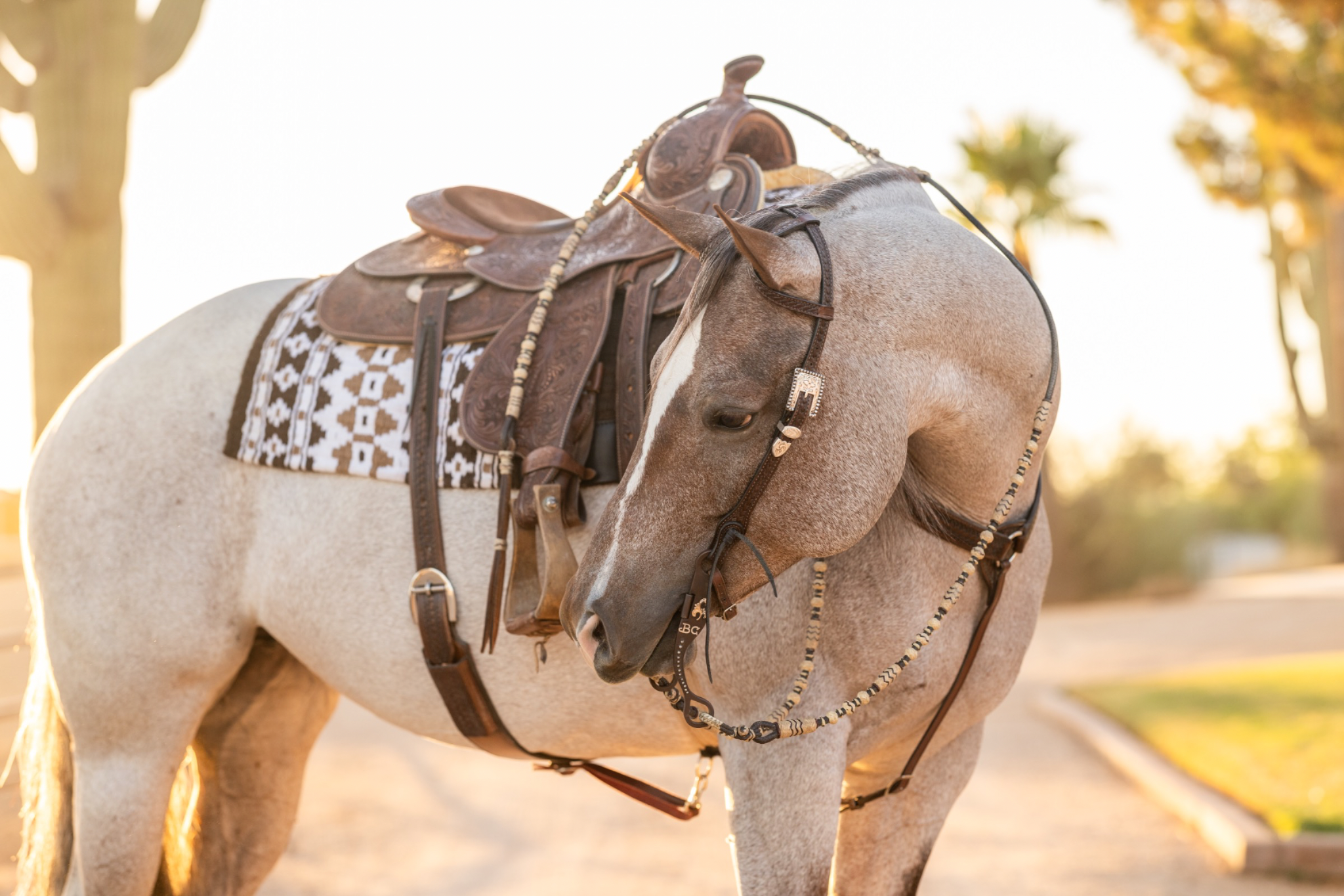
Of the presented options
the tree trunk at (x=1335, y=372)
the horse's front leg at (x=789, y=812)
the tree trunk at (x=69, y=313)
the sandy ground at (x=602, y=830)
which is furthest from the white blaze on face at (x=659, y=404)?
the tree trunk at (x=1335, y=372)

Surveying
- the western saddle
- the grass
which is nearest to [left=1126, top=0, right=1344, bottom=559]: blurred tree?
the grass

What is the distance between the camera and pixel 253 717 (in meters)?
2.80

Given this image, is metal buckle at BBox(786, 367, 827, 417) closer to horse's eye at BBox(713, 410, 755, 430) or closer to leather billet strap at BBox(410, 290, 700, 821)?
horse's eye at BBox(713, 410, 755, 430)

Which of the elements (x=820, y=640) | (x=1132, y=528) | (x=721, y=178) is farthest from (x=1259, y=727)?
(x=1132, y=528)

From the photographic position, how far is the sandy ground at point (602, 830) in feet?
15.9

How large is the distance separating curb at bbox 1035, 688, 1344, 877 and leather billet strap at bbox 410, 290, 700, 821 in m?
3.40

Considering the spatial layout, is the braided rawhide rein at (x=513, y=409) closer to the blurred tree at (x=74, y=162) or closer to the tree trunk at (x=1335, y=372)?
the blurred tree at (x=74, y=162)

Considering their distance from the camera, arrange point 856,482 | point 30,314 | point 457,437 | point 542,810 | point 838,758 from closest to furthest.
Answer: point 856,482
point 838,758
point 457,437
point 30,314
point 542,810

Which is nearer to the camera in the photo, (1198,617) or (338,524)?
(338,524)

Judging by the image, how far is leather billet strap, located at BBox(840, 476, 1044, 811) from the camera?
1983mm

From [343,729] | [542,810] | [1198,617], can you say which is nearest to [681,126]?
[542,810]

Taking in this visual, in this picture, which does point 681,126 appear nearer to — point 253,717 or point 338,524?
point 338,524

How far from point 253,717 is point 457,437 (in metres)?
1.05

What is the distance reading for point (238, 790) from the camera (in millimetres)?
2820
